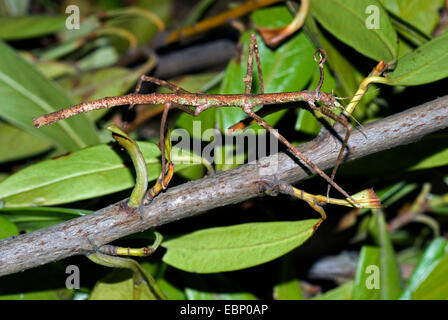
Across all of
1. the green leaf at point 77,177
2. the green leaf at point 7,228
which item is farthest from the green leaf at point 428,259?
the green leaf at point 7,228

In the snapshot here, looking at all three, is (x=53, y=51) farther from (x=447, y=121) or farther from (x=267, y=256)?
(x=447, y=121)

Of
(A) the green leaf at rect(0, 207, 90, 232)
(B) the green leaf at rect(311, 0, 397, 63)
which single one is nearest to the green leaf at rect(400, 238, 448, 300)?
(B) the green leaf at rect(311, 0, 397, 63)

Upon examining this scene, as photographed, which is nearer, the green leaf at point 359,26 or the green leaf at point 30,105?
the green leaf at point 359,26

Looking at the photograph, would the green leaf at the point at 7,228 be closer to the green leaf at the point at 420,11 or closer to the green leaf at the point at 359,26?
the green leaf at the point at 359,26

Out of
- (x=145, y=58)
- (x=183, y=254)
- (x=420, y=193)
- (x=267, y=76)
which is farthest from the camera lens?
(x=145, y=58)

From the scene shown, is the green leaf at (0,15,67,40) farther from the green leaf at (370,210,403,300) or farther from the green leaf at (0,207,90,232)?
the green leaf at (370,210,403,300)

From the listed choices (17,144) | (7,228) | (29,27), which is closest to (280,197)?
(7,228)

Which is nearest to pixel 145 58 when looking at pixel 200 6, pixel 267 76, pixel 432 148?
pixel 200 6

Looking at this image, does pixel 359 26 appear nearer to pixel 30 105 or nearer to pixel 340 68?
pixel 340 68
